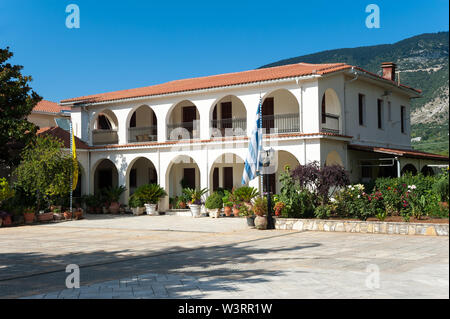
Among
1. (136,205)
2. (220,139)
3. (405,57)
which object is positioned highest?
(405,57)

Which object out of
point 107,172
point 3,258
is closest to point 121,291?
point 3,258

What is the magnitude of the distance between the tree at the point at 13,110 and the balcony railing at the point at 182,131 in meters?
6.78

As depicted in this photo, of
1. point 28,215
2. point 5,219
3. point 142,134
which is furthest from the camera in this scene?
point 142,134

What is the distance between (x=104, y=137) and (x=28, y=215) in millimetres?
8608

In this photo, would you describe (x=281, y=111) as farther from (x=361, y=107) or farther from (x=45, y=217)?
(x=45, y=217)

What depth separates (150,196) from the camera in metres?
24.0

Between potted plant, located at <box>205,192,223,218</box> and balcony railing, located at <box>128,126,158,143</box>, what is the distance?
20.1 ft

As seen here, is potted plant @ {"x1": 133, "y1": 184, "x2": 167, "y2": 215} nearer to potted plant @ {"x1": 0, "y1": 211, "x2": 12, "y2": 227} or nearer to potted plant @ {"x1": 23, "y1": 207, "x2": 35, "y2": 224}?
potted plant @ {"x1": 23, "y1": 207, "x2": 35, "y2": 224}

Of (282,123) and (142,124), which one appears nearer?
(282,123)

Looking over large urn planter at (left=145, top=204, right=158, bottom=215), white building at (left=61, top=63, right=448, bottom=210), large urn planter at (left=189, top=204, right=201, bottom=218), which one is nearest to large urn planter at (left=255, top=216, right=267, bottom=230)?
white building at (left=61, top=63, right=448, bottom=210)

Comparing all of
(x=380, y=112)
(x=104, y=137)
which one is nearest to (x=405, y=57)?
(x=380, y=112)

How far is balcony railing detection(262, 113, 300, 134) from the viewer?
72.4ft

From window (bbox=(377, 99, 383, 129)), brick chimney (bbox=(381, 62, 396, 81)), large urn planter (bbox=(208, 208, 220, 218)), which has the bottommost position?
large urn planter (bbox=(208, 208, 220, 218))

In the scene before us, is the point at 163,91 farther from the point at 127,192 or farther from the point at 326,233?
the point at 326,233
